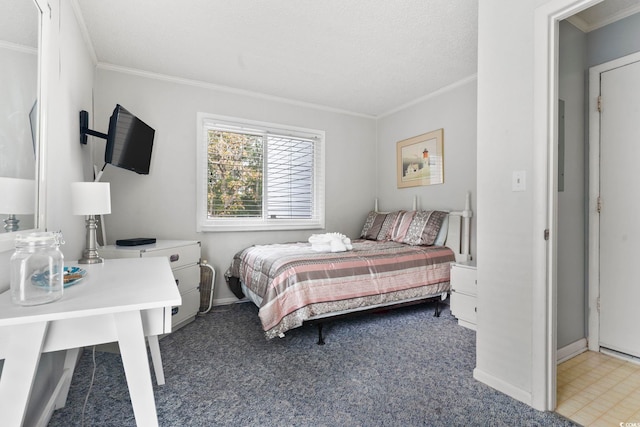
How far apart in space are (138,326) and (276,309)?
1.41 metres

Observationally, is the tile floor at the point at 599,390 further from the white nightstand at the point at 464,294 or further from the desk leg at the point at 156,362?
the desk leg at the point at 156,362

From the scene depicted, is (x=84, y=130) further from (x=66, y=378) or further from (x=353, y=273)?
(x=353, y=273)

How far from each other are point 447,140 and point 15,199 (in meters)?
3.63

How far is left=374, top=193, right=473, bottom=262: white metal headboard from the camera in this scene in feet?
10.5

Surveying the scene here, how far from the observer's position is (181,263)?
9.10 feet

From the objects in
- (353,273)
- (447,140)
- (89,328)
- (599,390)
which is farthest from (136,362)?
(447,140)

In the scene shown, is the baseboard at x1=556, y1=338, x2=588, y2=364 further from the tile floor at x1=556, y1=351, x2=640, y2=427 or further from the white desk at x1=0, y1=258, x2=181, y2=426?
the white desk at x1=0, y1=258, x2=181, y2=426

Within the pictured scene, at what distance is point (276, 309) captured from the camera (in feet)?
7.54

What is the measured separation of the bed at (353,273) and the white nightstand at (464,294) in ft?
0.55

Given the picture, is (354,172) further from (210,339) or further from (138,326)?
(138,326)

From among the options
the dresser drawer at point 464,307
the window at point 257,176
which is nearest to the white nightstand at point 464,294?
the dresser drawer at point 464,307

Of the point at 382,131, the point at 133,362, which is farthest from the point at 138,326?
the point at 382,131

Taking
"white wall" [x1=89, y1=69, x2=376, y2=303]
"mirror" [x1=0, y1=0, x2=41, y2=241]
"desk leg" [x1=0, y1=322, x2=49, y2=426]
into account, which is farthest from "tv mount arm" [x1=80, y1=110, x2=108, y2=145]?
"desk leg" [x1=0, y1=322, x2=49, y2=426]

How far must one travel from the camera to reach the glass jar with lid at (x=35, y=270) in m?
0.93
